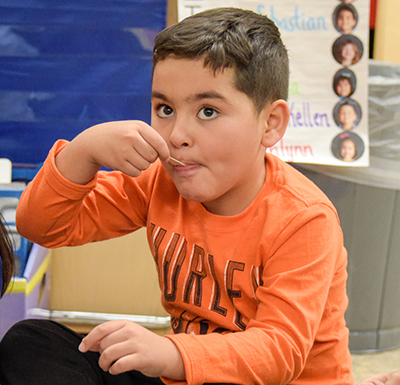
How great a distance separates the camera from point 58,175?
2.31ft

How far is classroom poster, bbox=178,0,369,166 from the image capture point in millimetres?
1280

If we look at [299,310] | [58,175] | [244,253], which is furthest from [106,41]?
[299,310]

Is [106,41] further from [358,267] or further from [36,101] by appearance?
[358,267]

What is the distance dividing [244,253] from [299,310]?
0.38 ft

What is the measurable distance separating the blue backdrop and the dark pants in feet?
2.88

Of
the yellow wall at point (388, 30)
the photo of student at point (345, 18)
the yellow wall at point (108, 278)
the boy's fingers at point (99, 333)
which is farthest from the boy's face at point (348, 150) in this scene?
the boy's fingers at point (99, 333)

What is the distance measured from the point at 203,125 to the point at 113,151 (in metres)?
0.12

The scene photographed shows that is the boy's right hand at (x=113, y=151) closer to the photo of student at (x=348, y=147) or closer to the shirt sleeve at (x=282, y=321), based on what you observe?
the shirt sleeve at (x=282, y=321)

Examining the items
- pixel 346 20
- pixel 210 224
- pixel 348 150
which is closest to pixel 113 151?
pixel 210 224

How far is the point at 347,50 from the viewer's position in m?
1.29

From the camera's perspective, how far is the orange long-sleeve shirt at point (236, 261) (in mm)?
604

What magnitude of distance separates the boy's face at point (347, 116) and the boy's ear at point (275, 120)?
0.60 m

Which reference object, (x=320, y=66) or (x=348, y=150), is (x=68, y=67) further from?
(x=348, y=150)

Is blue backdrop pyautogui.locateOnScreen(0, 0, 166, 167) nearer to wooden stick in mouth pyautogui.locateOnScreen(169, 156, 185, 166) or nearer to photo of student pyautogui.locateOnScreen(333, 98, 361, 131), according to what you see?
photo of student pyautogui.locateOnScreen(333, 98, 361, 131)
